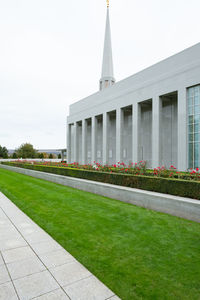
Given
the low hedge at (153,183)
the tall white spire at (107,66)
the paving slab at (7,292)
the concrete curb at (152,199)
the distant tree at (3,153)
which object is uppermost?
the tall white spire at (107,66)

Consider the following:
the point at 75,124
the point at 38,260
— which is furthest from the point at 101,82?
the point at 38,260

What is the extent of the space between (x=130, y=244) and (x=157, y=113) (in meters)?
15.3

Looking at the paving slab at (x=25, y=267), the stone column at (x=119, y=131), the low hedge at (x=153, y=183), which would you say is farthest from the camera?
the stone column at (x=119, y=131)

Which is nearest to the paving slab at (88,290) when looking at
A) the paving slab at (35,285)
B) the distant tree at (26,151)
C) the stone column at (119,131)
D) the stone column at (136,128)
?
the paving slab at (35,285)

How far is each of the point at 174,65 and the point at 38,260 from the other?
18.2 metres

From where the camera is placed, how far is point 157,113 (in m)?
16.8

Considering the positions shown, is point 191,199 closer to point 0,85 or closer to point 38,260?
point 38,260

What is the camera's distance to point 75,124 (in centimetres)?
3047

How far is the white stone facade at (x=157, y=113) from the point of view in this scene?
47.9 ft

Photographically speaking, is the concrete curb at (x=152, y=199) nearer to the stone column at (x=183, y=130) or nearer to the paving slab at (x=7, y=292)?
the paving slab at (x=7, y=292)

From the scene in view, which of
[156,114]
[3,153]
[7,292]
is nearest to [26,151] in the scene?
[3,153]

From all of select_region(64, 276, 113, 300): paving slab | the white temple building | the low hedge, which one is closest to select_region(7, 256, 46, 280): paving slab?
select_region(64, 276, 113, 300): paving slab

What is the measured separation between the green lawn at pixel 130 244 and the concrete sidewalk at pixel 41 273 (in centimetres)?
17

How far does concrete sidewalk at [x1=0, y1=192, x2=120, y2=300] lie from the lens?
2.06 metres
